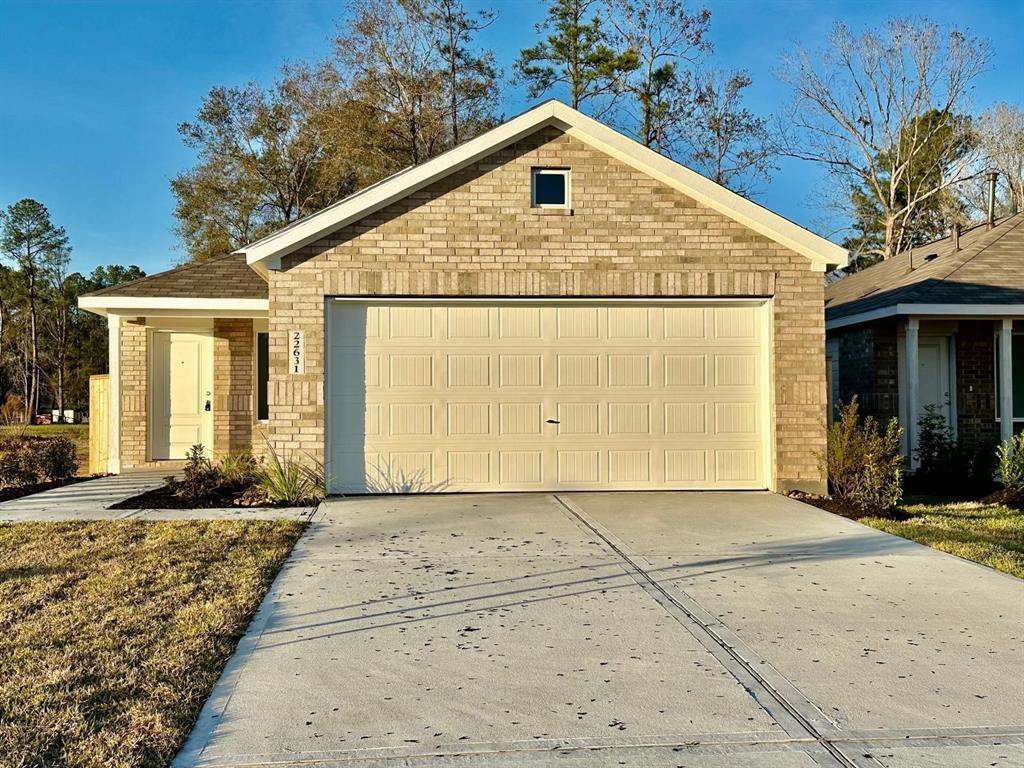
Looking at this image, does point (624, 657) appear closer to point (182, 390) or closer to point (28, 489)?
point (28, 489)

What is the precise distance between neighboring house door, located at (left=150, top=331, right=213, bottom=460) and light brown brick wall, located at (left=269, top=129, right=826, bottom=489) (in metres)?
4.53

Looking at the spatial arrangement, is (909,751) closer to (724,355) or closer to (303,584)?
A: (303,584)

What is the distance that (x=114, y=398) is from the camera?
12.6 metres

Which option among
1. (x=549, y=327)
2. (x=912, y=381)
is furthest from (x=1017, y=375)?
(x=549, y=327)

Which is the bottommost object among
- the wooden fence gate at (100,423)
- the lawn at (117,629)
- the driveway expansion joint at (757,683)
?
the driveway expansion joint at (757,683)

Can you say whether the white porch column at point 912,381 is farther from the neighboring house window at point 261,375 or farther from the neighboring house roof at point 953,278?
the neighboring house window at point 261,375

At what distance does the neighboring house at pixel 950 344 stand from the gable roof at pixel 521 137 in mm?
3456

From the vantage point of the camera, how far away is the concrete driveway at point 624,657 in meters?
3.32

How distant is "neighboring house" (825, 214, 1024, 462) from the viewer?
12422 millimetres

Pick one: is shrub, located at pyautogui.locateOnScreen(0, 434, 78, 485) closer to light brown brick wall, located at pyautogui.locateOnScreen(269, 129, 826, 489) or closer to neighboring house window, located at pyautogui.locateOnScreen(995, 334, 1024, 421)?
light brown brick wall, located at pyautogui.locateOnScreen(269, 129, 826, 489)

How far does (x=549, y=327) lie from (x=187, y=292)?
5945 mm

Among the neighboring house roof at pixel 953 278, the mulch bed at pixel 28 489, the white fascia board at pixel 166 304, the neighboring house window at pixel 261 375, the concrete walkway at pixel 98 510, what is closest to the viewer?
the concrete walkway at pixel 98 510

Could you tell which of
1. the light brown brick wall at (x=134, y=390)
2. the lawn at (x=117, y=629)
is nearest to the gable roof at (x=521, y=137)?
the lawn at (x=117, y=629)

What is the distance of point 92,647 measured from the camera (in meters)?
4.36
